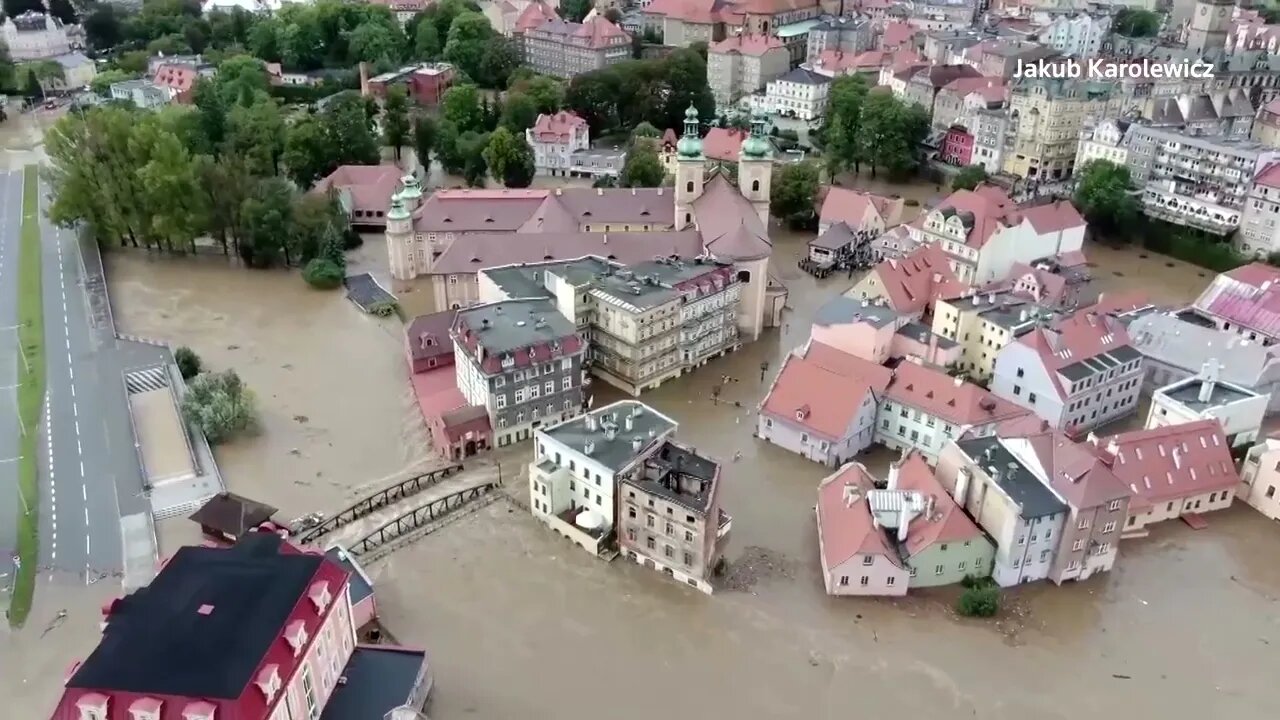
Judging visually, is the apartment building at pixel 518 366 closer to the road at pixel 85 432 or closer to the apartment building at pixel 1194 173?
the road at pixel 85 432

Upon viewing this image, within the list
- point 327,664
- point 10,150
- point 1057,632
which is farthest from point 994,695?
point 10,150

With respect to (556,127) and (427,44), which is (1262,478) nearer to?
(556,127)

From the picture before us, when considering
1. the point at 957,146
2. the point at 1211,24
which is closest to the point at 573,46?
the point at 957,146

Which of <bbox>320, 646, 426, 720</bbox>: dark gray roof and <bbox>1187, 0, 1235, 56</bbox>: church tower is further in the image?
<bbox>1187, 0, 1235, 56</bbox>: church tower

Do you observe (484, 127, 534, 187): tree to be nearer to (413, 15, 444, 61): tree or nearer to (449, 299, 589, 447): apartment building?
(449, 299, 589, 447): apartment building

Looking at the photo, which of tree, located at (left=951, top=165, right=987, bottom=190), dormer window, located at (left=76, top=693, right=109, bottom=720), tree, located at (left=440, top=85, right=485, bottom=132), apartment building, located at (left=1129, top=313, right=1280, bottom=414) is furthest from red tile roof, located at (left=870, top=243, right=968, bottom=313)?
tree, located at (left=440, top=85, right=485, bottom=132)

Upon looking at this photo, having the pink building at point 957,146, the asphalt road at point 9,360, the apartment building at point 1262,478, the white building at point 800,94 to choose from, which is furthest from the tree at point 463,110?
the apartment building at point 1262,478
